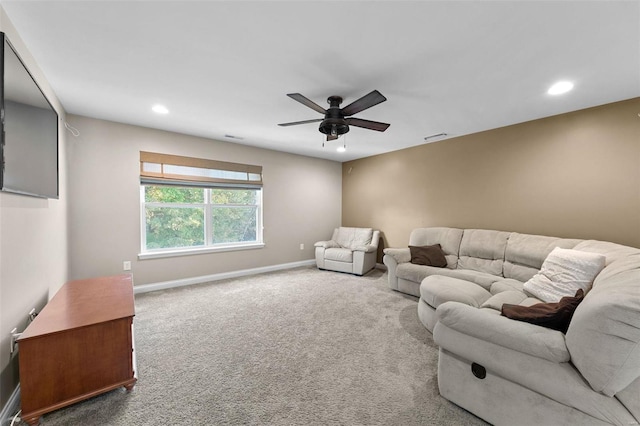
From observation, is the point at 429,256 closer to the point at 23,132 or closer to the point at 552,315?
the point at 552,315

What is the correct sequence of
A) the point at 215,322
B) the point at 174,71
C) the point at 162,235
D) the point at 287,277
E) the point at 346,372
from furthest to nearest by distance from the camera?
1. the point at 287,277
2. the point at 162,235
3. the point at 215,322
4. the point at 174,71
5. the point at 346,372

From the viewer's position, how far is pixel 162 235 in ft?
12.8

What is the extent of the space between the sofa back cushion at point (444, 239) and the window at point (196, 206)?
9.77 feet

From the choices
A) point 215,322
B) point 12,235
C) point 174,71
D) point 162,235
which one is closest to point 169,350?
point 215,322

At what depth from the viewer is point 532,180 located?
331cm

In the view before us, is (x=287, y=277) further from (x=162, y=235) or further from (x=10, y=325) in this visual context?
(x=10, y=325)

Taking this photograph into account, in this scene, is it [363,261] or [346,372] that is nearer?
[346,372]

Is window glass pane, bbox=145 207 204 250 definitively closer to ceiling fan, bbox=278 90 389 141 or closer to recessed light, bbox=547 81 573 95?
ceiling fan, bbox=278 90 389 141

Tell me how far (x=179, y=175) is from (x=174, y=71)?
211 cm

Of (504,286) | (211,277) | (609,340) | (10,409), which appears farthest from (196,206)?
(609,340)

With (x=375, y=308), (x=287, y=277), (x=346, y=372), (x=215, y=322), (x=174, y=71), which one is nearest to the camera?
(x=346, y=372)

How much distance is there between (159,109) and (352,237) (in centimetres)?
401

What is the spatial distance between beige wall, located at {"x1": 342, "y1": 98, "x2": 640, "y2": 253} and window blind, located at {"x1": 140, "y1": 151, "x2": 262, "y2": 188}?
2.81 meters

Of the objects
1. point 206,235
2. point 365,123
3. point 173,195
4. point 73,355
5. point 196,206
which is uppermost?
point 365,123
